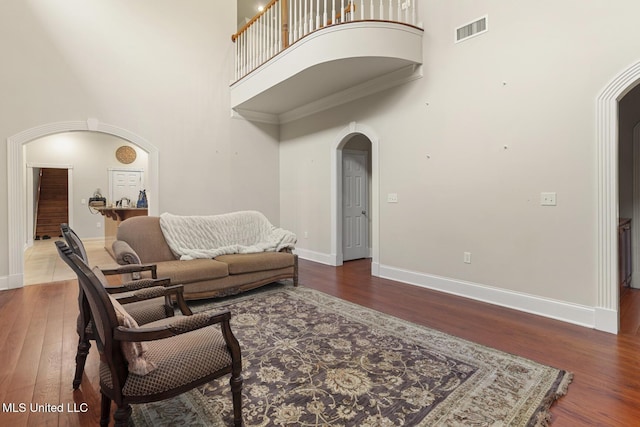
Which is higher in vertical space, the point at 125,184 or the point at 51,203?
the point at 125,184

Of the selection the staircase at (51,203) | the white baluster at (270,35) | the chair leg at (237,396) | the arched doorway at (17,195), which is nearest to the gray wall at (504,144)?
the white baluster at (270,35)

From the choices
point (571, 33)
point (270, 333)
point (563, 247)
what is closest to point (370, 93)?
point (571, 33)

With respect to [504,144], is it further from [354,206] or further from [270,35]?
[270,35]

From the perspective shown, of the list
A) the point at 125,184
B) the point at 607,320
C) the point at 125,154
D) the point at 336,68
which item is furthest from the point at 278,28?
the point at 125,184

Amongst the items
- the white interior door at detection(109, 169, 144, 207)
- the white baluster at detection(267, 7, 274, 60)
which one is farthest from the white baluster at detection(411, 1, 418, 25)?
the white interior door at detection(109, 169, 144, 207)

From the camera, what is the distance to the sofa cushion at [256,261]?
3.95 m

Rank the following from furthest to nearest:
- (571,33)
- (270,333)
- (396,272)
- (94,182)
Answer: (94,182) → (396,272) → (571,33) → (270,333)

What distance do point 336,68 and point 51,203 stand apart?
974cm

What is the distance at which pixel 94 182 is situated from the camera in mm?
9289

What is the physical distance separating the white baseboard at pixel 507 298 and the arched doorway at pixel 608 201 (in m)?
0.14

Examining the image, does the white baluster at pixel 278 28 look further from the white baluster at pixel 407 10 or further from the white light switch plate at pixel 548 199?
the white light switch plate at pixel 548 199

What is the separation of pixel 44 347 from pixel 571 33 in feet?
17.5

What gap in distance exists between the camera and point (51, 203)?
970 centimetres

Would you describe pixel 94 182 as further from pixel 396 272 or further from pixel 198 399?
pixel 198 399
